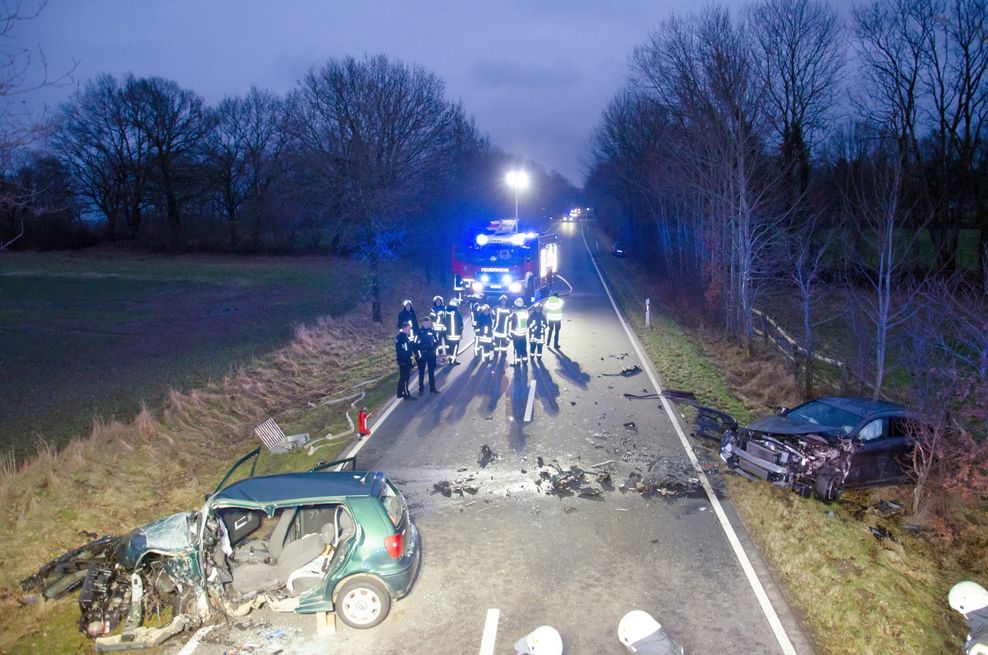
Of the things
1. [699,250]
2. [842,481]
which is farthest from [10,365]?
[699,250]

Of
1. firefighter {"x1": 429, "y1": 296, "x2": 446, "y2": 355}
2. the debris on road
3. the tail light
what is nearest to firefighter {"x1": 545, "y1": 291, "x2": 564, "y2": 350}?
firefighter {"x1": 429, "y1": 296, "x2": 446, "y2": 355}

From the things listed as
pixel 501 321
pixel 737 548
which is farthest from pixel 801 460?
pixel 501 321

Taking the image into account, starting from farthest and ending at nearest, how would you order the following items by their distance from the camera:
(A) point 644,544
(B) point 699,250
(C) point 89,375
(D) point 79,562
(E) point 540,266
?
1. (B) point 699,250
2. (E) point 540,266
3. (C) point 89,375
4. (A) point 644,544
5. (D) point 79,562

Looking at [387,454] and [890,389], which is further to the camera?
[890,389]

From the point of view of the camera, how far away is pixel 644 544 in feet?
24.3

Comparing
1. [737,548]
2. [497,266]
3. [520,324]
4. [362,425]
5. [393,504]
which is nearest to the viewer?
[393,504]

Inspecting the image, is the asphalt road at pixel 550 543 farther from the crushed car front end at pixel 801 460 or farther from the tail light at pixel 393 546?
the crushed car front end at pixel 801 460

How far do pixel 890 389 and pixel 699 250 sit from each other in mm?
15876

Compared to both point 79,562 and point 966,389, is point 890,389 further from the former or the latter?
point 79,562

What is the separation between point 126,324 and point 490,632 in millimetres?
25122

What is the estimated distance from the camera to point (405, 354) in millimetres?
13023

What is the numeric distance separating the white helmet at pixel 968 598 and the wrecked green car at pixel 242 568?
15.8 ft

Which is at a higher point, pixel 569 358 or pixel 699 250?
pixel 699 250

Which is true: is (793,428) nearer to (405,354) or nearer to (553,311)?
(405,354)
